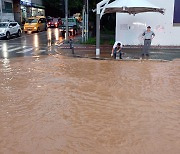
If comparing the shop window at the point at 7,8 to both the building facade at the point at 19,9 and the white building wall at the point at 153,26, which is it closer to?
the building facade at the point at 19,9

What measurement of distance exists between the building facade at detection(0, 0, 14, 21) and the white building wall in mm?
21435

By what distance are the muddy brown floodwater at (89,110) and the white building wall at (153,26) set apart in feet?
30.2

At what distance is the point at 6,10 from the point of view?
41.3 m

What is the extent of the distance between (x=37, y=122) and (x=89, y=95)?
2.45 meters

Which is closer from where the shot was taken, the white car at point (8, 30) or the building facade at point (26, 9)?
the white car at point (8, 30)

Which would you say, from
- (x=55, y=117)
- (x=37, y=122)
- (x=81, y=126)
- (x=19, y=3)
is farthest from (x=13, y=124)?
(x=19, y=3)

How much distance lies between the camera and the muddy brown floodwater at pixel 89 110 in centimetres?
530

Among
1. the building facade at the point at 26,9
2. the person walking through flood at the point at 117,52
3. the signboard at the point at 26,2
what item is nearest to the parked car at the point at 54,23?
the building facade at the point at 26,9

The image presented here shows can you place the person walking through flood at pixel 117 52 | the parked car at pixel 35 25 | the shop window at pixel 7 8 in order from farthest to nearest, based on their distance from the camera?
1. the shop window at pixel 7 8
2. the parked car at pixel 35 25
3. the person walking through flood at pixel 117 52

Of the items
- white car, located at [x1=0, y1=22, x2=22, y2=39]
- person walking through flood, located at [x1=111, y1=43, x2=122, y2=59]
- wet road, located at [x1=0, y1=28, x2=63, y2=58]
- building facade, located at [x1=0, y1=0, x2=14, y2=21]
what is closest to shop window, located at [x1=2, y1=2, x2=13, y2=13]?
building facade, located at [x1=0, y1=0, x2=14, y2=21]

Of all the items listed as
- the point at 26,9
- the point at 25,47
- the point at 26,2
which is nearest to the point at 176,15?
the point at 25,47

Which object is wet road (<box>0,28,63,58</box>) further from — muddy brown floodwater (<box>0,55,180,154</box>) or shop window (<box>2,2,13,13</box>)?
shop window (<box>2,2,13,13</box>)

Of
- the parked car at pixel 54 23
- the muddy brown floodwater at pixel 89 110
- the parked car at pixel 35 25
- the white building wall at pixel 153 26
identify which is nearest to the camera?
the muddy brown floodwater at pixel 89 110

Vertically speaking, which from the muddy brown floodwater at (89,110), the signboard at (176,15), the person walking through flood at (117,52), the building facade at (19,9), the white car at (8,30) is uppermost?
the building facade at (19,9)
